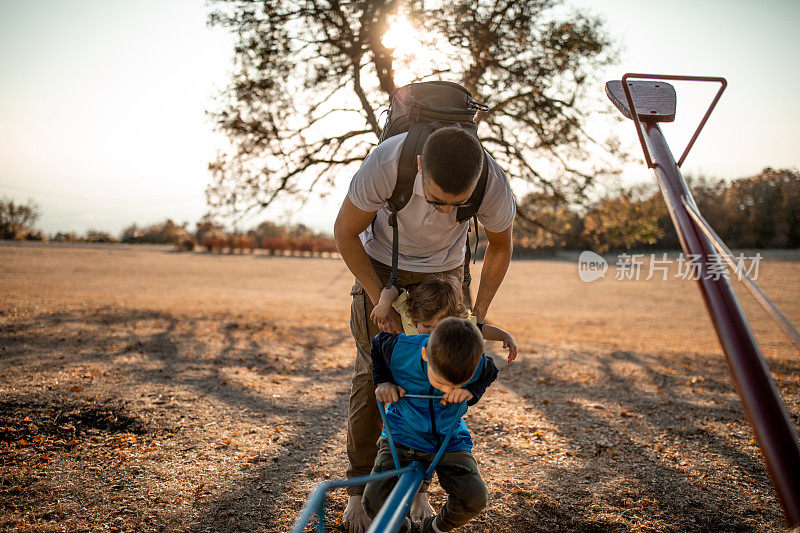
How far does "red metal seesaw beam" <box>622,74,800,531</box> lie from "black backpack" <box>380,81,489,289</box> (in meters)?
1.10

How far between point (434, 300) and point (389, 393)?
20.0 inches

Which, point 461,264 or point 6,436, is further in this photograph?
point 6,436

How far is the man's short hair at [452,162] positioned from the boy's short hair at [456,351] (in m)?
0.58

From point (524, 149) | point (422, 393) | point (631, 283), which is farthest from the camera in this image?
point (631, 283)

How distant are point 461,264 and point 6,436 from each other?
11.3ft

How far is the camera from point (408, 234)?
2740mm

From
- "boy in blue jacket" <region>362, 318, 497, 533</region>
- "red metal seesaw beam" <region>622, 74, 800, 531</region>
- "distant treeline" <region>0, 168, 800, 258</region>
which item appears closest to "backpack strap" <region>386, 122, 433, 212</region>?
"boy in blue jacket" <region>362, 318, 497, 533</region>

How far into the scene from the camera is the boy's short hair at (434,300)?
2.47 m

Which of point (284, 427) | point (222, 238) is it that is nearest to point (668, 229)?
point (222, 238)

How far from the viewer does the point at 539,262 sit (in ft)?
114

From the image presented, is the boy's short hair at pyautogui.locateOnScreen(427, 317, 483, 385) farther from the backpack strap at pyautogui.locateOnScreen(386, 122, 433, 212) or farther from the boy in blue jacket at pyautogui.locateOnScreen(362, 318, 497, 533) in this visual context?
the backpack strap at pyautogui.locateOnScreen(386, 122, 433, 212)

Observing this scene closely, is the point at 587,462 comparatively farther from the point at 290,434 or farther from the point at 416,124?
the point at 416,124

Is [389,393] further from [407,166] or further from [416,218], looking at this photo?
[407,166]

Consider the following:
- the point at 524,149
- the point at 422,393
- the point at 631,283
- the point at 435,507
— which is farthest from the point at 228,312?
the point at 631,283
